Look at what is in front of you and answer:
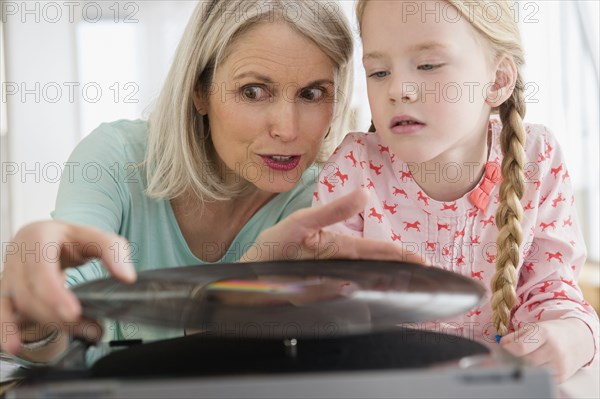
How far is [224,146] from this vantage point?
1.46 metres

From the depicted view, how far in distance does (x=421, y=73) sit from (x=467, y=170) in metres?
0.23

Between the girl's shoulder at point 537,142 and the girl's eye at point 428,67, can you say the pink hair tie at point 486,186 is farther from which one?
the girl's eye at point 428,67

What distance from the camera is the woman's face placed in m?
1.36

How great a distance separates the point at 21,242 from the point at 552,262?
34.2 inches

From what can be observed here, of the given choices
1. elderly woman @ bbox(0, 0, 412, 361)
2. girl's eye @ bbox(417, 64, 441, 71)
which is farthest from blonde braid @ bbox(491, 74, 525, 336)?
elderly woman @ bbox(0, 0, 412, 361)

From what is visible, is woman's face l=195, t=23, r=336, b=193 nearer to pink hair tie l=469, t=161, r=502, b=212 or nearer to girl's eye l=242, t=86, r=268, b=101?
girl's eye l=242, t=86, r=268, b=101

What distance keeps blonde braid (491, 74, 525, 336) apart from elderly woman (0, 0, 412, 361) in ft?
1.02

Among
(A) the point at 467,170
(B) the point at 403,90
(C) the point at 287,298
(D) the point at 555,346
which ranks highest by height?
(B) the point at 403,90

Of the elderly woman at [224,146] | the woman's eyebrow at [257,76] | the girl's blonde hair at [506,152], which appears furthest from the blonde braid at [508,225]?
the woman's eyebrow at [257,76]

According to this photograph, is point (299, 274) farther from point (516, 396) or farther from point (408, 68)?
point (408, 68)

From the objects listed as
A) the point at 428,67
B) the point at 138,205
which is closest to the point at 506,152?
the point at 428,67

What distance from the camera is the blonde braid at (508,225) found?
1.19m

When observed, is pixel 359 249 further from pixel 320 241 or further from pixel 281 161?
pixel 281 161

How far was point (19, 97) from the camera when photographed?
3461 millimetres
